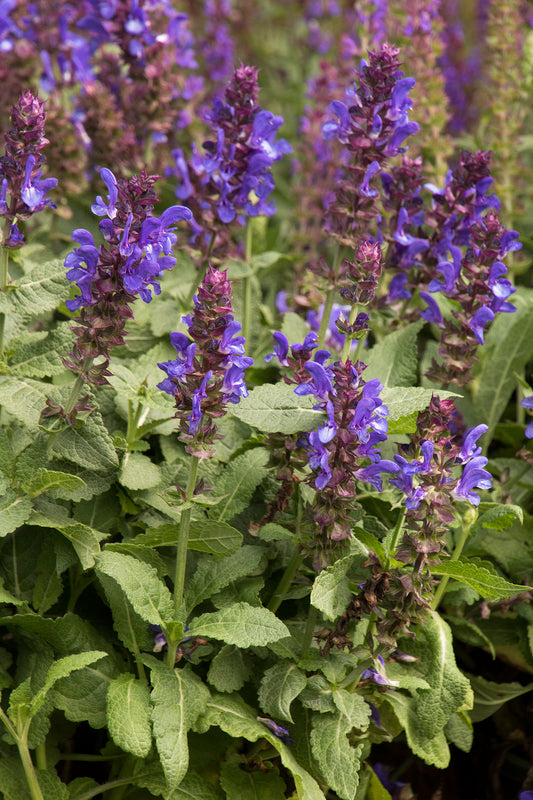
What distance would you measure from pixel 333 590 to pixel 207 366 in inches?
22.0

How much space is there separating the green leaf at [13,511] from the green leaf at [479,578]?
897 mm

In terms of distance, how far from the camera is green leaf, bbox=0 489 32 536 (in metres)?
1.67

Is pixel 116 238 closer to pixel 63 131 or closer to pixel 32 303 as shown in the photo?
pixel 32 303

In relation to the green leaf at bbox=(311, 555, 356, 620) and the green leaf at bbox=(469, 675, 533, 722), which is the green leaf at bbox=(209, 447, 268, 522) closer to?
the green leaf at bbox=(311, 555, 356, 620)

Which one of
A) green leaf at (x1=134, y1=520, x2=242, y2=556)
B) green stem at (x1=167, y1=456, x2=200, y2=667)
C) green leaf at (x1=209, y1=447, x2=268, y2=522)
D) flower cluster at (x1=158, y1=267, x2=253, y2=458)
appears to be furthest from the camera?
green leaf at (x1=209, y1=447, x2=268, y2=522)

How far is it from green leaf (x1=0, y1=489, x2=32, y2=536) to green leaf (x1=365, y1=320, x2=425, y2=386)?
0.91m

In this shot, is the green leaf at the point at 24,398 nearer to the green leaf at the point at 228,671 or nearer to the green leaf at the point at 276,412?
the green leaf at the point at 276,412

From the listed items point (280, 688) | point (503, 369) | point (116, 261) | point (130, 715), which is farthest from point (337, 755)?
point (503, 369)

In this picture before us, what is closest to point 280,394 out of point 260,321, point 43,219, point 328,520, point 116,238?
point 328,520

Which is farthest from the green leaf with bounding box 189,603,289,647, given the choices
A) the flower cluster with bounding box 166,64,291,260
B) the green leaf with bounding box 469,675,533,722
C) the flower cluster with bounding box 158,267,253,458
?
the flower cluster with bounding box 166,64,291,260

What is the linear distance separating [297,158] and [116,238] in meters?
2.70

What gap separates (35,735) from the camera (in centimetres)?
171

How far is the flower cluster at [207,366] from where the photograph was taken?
1548mm

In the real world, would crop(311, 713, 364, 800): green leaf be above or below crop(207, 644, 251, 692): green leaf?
below
